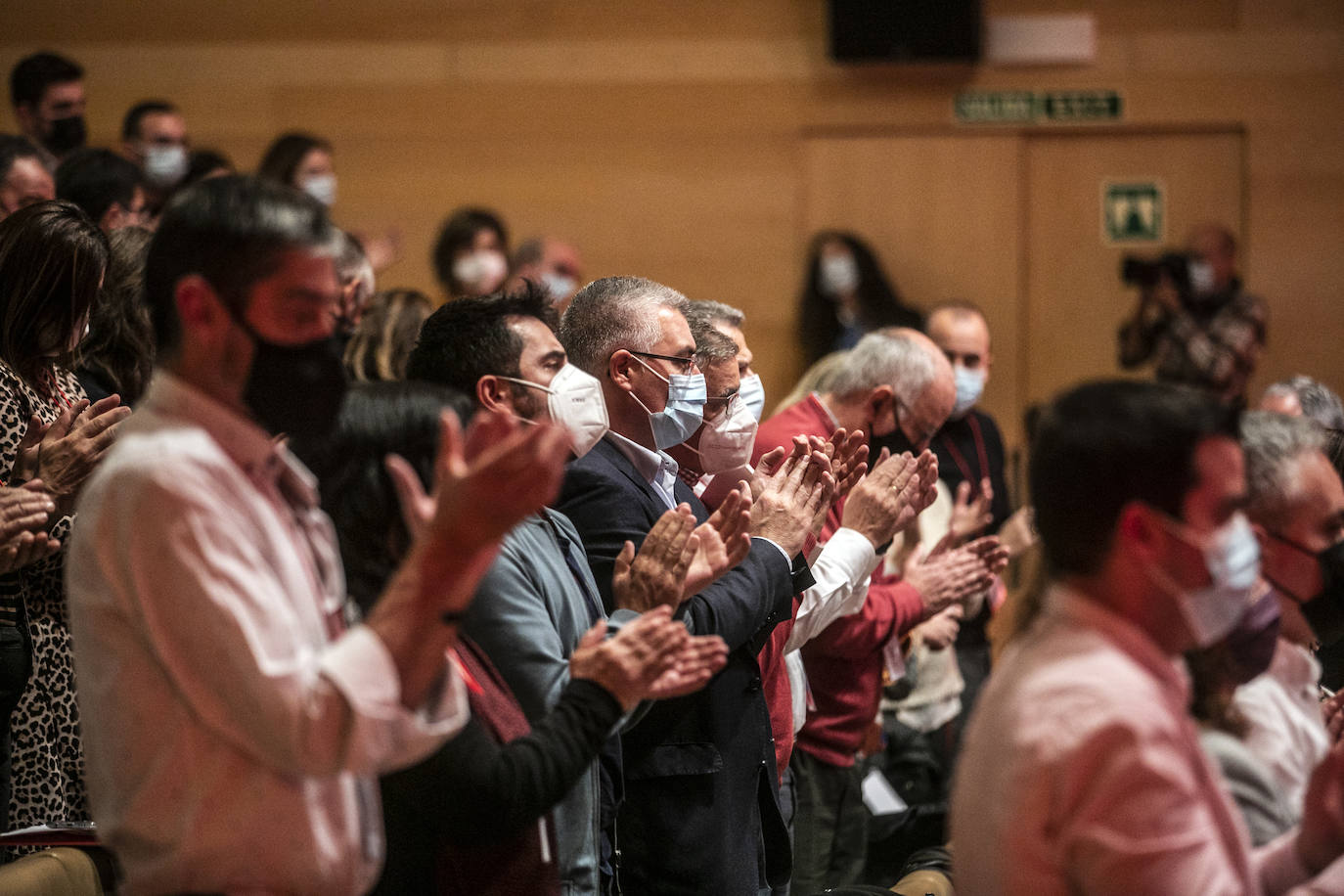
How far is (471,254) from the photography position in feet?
19.5

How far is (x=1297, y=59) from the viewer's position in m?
7.10

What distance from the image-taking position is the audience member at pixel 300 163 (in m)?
5.54

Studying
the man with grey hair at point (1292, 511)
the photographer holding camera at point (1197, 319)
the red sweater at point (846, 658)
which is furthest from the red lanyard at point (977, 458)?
the man with grey hair at point (1292, 511)

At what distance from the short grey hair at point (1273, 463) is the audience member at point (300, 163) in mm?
4159

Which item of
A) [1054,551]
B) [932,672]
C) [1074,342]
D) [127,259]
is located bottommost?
[932,672]

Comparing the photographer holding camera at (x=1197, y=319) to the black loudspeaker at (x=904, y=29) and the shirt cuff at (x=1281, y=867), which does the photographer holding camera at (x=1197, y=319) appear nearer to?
the black loudspeaker at (x=904, y=29)

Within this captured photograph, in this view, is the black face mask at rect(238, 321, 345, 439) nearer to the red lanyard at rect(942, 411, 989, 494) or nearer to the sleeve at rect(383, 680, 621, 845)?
the sleeve at rect(383, 680, 621, 845)

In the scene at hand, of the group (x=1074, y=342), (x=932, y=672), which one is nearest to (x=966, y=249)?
(x=1074, y=342)

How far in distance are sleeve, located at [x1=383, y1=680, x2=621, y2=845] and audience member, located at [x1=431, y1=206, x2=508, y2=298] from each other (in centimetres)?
412

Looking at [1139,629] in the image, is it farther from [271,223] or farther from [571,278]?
[571,278]

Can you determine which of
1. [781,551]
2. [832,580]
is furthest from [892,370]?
[781,551]

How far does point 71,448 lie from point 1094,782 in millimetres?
1885

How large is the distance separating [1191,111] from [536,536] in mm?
5894

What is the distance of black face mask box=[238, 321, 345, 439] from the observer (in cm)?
146
